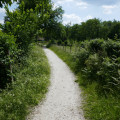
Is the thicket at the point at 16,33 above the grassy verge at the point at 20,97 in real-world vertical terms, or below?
above

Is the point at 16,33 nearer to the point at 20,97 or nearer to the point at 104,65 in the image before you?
the point at 20,97

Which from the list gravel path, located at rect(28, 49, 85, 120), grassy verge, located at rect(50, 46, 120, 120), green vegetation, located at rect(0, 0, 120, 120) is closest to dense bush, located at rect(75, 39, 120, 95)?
green vegetation, located at rect(0, 0, 120, 120)

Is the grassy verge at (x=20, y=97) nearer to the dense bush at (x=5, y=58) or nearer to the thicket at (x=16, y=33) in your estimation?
the dense bush at (x=5, y=58)

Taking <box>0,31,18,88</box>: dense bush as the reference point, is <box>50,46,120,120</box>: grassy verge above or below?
below

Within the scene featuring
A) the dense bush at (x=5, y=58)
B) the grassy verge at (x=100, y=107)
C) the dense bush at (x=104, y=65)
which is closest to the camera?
the grassy verge at (x=100, y=107)

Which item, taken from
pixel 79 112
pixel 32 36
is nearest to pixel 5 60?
pixel 32 36

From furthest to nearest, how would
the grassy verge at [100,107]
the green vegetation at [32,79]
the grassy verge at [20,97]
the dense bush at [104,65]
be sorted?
the dense bush at [104,65], the green vegetation at [32,79], the grassy verge at [20,97], the grassy verge at [100,107]

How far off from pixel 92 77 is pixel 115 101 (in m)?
2.59

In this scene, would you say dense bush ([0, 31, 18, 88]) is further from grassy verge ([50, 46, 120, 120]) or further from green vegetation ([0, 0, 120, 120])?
grassy verge ([50, 46, 120, 120])

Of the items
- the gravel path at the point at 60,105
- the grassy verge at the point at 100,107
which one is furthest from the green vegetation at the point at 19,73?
the grassy verge at the point at 100,107

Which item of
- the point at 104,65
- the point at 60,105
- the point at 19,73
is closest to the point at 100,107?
the point at 60,105

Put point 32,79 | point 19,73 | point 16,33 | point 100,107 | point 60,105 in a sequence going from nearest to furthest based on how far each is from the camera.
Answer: point 100,107
point 60,105
point 32,79
point 19,73
point 16,33

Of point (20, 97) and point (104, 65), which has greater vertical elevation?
point (104, 65)

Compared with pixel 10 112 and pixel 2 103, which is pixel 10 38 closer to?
pixel 2 103
